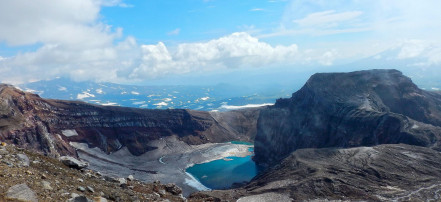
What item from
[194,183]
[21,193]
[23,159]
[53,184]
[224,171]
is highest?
[23,159]

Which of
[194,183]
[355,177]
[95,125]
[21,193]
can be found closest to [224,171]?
[194,183]

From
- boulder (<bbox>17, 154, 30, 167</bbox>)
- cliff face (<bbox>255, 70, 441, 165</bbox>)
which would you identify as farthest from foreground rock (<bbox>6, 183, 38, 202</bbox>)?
cliff face (<bbox>255, 70, 441, 165</bbox>)

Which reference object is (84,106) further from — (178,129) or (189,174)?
(189,174)

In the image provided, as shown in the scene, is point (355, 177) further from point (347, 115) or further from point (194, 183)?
point (194, 183)

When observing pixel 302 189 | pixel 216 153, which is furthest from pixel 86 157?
pixel 302 189

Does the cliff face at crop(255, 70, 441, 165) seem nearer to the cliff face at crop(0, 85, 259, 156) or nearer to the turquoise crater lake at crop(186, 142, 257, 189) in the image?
the turquoise crater lake at crop(186, 142, 257, 189)

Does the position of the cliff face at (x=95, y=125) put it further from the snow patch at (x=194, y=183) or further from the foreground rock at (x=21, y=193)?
the foreground rock at (x=21, y=193)
